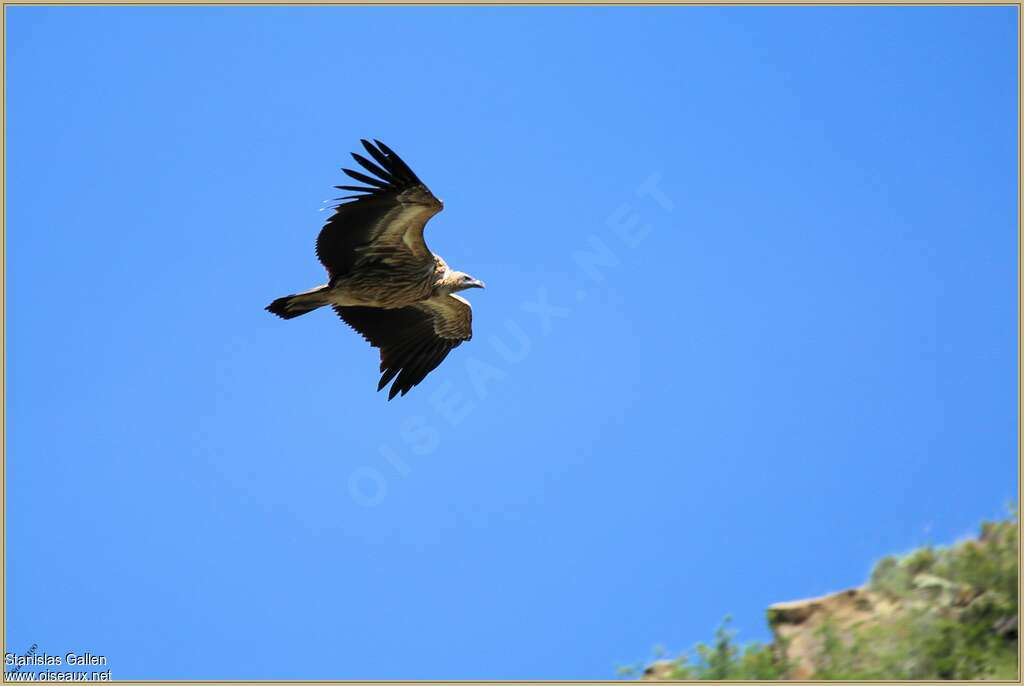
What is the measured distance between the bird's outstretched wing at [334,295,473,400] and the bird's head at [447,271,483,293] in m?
0.47

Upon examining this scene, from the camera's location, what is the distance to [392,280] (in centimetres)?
1819

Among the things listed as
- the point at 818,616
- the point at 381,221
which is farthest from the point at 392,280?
the point at 818,616

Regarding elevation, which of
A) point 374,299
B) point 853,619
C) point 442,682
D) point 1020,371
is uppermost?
point 374,299

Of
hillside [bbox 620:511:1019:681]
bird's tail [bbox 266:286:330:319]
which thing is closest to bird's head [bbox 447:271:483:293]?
bird's tail [bbox 266:286:330:319]

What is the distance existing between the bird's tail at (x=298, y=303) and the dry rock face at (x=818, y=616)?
717 cm

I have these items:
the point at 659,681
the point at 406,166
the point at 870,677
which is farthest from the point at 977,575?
the point at 406,166

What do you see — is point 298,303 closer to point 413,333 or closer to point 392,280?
point 392,280

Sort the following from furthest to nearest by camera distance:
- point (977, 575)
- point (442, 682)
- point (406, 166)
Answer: point (977, 575), point (406, 166), point (442, 682)

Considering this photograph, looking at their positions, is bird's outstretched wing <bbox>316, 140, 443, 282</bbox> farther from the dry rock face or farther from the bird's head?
the dry rock face

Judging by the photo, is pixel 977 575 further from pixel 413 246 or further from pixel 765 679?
pixel 413 246

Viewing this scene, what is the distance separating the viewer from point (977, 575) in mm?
18188

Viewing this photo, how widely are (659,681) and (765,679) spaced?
4.39ft

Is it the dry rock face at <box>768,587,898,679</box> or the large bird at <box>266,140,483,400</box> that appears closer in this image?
the large bird at <box>266,140,483,400</box>

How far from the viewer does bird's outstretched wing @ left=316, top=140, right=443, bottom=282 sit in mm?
17000
